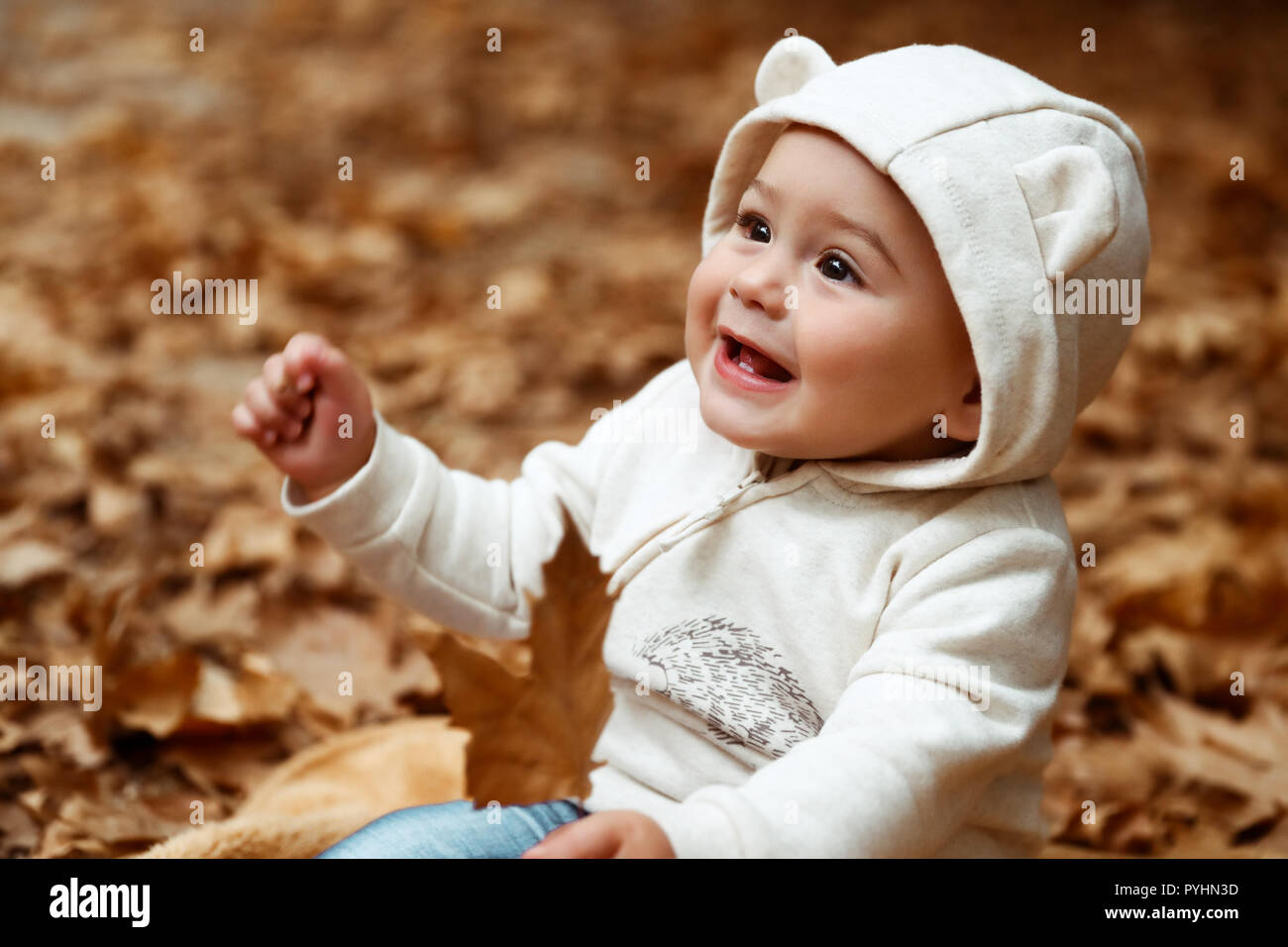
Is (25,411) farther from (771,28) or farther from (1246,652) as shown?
(771,28)

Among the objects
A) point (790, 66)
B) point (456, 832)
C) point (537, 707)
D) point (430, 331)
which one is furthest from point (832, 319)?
point (430, 331)

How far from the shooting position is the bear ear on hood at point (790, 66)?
1.29 meters

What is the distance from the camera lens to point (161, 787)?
1.76 meters

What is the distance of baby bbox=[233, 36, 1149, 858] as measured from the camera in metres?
1.10

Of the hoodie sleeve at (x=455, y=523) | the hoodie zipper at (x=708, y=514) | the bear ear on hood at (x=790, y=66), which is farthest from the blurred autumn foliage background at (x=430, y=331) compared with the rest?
the bear ear on hood at (x=790, y=66)

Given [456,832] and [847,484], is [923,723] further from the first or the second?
[456,832]

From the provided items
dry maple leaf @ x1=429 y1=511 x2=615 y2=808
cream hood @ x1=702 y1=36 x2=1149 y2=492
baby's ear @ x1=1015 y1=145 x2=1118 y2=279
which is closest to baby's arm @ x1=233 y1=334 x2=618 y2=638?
dry maple leaf @ x1=429 y1=511 x2=615 y2=808

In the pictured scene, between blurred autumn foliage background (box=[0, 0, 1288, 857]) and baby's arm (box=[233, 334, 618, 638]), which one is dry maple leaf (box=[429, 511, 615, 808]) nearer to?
baby's arm (box=[233, 334, 618, 638])

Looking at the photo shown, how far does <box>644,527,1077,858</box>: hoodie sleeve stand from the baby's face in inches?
5.6

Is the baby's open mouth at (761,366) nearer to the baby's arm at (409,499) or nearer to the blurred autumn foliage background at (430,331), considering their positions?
the baby's arm at (409,499)
